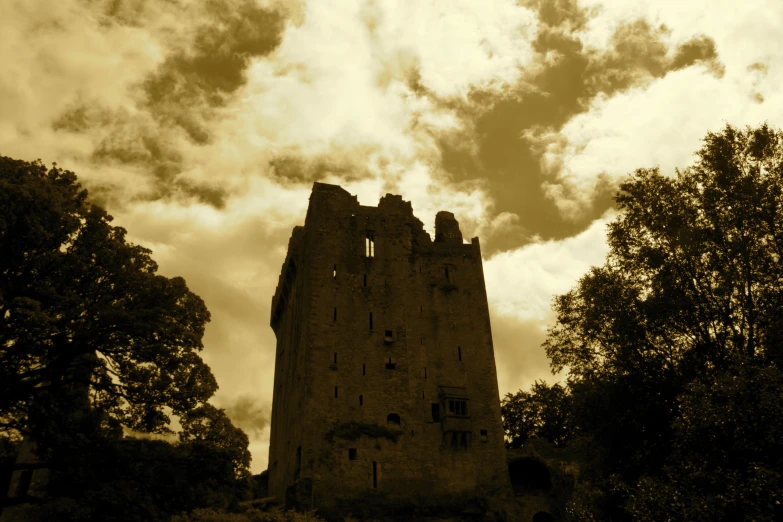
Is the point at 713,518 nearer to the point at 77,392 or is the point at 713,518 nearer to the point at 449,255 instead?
the point at 77,392

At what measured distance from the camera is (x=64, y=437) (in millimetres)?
23625

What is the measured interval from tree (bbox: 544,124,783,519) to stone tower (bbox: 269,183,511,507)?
47.5ft

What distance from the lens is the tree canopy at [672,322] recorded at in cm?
1817

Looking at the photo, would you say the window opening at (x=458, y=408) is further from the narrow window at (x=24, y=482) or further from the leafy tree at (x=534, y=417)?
the narrow window at (x=24, y=482)

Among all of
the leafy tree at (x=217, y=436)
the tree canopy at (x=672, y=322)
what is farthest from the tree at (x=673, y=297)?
the leafy tree at (x=217, y=436)

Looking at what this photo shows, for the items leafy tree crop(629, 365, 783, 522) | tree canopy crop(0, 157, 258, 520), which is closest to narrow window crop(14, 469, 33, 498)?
tree canopy crop(0, 157, 258, 520)

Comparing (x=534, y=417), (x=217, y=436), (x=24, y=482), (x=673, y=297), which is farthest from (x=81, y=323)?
(x=534, y=417)

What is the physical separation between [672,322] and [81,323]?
21.4 meters

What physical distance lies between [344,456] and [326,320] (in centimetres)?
826

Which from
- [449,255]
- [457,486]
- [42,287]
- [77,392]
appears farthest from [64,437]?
[449,255]

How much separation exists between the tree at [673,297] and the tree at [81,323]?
15.4 metres

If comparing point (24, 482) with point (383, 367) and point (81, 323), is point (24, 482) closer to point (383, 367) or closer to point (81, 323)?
point (81, 323)

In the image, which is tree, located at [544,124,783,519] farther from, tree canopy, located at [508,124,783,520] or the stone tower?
the stone tower

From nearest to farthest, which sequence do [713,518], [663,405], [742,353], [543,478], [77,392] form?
[713,518]
[742,353]
[663,405]
[77,392]
[543,478]
